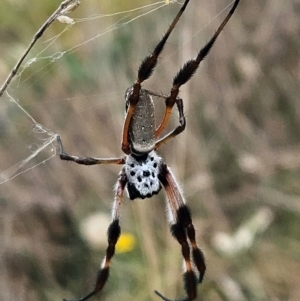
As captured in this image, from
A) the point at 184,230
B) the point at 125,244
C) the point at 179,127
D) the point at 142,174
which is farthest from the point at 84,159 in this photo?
the point at 125,244

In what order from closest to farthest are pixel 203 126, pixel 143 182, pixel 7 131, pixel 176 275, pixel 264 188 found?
pixel 143 182 < pixel 176 275 < pixel 7 131 < pixel 264 188 < pixel 203 126

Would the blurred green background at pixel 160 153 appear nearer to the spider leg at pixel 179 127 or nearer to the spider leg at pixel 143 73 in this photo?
the spider leg at pixel 179 127

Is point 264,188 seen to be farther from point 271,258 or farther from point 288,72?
point 288,72

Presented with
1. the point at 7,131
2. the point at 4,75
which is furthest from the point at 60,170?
the point at 4,75

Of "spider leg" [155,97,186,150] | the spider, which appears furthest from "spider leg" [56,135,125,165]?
"spider leg" [155,97,186,150]

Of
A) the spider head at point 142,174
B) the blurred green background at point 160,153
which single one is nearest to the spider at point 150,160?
the spider head at point 142,174

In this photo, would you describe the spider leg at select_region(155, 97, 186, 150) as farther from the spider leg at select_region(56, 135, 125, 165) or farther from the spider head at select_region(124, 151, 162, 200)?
the spider leg at select_region(56, 135, 125, 165)
